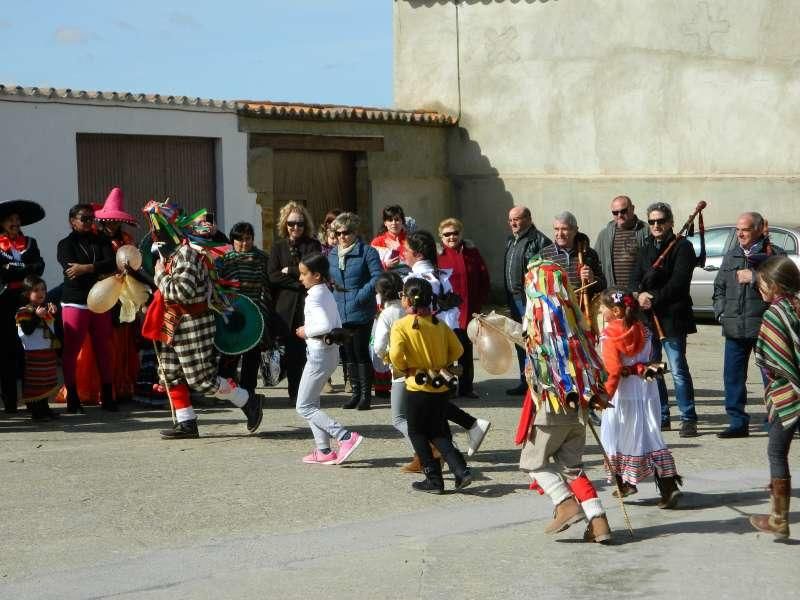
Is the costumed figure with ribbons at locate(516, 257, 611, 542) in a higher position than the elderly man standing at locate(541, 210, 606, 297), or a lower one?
lower

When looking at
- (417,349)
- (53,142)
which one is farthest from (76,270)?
(53,142)

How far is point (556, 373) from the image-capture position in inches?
281

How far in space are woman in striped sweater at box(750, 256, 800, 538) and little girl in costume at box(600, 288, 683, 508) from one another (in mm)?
959

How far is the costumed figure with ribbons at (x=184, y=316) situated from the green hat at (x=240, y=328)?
29cm

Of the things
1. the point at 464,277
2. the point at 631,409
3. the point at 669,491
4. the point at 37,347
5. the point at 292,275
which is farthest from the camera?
the point at 464,277

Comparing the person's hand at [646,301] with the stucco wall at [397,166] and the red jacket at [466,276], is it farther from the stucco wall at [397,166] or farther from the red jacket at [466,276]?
the stucco wall at [397,166]

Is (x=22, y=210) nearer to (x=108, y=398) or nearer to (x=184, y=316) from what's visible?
(x=108, y=398)

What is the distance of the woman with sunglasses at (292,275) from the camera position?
40.4ft

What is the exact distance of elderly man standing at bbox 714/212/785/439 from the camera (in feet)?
32.9

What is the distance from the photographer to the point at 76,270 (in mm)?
Answer: 11852

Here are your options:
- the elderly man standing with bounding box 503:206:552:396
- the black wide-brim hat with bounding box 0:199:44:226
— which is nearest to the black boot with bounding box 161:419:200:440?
the black wide-brim hat with bounding box 0:199:44:226

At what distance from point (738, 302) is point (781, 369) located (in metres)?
3.31

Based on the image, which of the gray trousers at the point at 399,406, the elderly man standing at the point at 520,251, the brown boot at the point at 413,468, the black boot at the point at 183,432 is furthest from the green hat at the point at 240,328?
the elderly man standing at the point at 520,251

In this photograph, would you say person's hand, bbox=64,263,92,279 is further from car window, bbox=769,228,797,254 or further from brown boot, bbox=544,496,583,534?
car window, bbox=769,228,797,254
